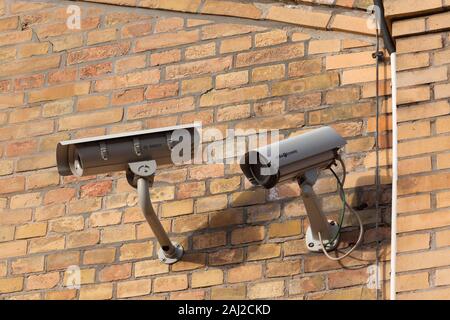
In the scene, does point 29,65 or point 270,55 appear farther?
point 29,65

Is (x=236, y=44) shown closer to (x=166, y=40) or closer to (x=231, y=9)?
(x=231, y=9)

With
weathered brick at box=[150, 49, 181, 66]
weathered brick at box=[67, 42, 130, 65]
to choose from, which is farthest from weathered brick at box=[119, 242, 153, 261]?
weathered brick at box=[67, 42, 130, 65]

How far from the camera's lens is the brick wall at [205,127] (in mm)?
6160

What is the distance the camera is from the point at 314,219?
6.17 m

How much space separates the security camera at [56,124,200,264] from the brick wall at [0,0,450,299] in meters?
0.34

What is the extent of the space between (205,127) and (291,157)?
80 centimetres

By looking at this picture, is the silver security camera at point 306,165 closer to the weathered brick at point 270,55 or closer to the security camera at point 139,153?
the security camera at point 139,153

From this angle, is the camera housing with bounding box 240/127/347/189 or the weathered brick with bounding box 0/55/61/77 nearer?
the camera housing with bounding box 240/127/347/189

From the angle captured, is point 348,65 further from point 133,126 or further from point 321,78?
point 133,126

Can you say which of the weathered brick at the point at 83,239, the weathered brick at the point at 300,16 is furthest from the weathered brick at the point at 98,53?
the weathered brick at the point at 83,239

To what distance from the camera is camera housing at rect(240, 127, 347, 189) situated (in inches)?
237

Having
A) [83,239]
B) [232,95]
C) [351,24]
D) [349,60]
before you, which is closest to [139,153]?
[83,239]

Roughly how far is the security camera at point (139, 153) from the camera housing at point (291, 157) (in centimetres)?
27

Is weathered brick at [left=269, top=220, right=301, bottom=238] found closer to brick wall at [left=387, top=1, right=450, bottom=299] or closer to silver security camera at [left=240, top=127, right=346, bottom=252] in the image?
silver security camera at [left=240, top=127, right=346, bottom=252]
